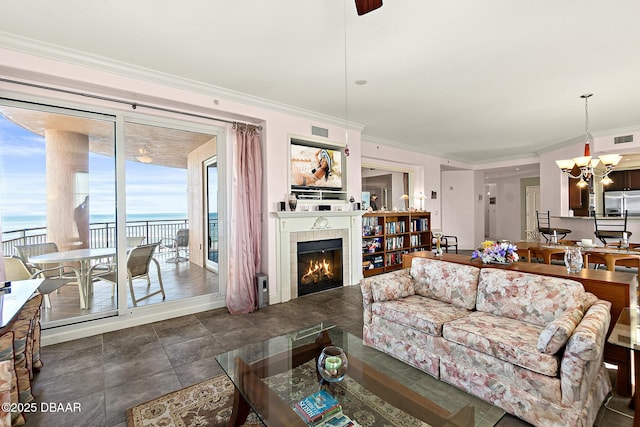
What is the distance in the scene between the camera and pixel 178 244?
13.1 feet

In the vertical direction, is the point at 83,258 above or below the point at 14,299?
above

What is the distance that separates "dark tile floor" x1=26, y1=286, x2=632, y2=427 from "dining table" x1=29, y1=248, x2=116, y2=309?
0.51 meters

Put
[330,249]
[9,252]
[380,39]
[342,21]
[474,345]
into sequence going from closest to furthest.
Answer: [474,345] → [342,21] → [380,39] → [9,252] → [330,249]

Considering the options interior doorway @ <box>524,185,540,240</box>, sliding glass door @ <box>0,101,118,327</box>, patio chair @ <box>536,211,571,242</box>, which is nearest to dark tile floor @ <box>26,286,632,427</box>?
sliding glass door @ <box>0,101,118,327</box>

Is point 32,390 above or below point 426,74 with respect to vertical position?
below

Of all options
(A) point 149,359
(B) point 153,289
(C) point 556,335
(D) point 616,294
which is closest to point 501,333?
(C) point 556,335

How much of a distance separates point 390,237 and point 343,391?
505 centimetres

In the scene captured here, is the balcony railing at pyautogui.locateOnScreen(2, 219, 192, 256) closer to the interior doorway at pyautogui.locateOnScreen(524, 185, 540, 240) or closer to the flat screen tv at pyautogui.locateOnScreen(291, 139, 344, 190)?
the flat screen tv at pyautogui.locateOnScreen(291, 139, 344, 190)

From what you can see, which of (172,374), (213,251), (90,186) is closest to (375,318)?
(172,374)

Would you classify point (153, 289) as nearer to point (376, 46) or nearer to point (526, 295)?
point (376, 46)

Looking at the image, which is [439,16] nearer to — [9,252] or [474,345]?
[474,345]

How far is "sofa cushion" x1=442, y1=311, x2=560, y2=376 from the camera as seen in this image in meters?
1.76

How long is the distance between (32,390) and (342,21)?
3.84 metres

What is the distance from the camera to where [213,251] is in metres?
4.23
